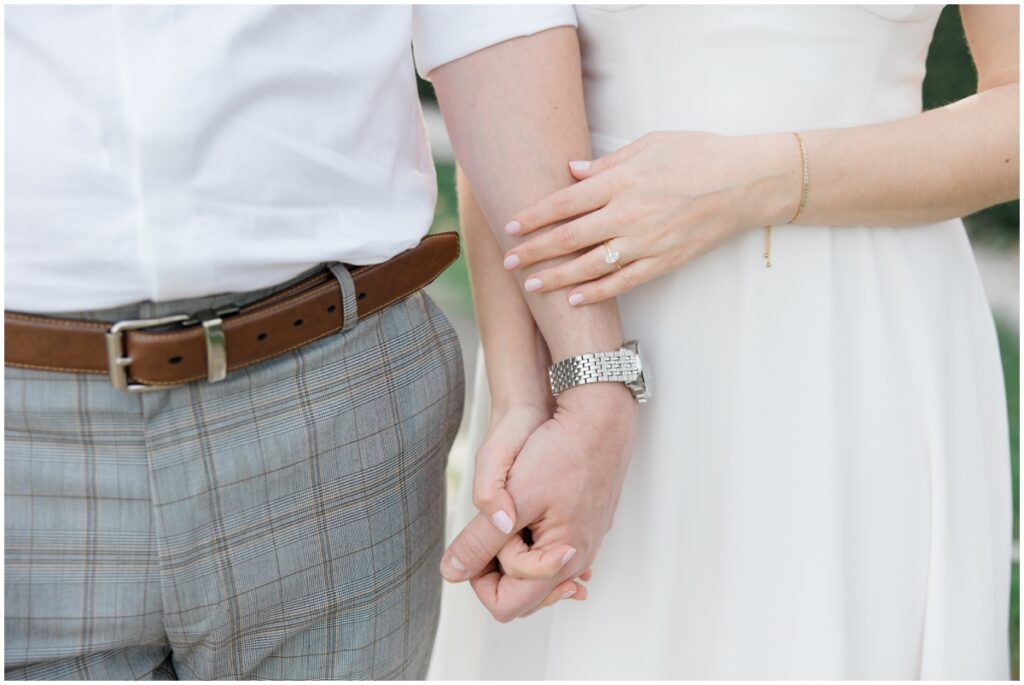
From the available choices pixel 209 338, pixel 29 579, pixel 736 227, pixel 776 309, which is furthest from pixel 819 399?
pixel 29 579

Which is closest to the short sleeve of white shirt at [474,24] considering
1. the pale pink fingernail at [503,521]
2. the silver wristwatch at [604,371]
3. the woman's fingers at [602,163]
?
the woman's fingers at [602,163]

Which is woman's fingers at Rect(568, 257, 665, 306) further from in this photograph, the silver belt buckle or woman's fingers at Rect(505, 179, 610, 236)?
the silver belt buckle

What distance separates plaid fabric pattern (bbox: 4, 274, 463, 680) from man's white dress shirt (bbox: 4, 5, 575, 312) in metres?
0.06

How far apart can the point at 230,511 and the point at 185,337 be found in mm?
200

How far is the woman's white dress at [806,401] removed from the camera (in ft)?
3.92

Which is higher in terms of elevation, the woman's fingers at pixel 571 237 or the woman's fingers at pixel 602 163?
the woman's fingers at pixel 602 163

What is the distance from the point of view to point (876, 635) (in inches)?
50.1

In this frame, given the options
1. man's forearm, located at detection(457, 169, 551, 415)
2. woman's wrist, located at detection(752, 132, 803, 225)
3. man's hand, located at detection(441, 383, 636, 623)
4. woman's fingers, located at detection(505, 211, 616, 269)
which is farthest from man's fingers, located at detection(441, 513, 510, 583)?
woman's wrist, located at detection(752, 132, 803, 225)

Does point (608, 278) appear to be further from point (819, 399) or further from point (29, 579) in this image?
point (29, 579)

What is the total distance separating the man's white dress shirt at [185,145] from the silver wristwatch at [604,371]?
0.27 meters

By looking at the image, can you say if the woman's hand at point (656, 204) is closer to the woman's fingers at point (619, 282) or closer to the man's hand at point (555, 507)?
the woman's fingers at point (619, 282)

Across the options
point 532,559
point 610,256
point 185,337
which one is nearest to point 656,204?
point 610,256

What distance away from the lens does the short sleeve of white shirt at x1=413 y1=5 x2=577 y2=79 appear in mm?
1147

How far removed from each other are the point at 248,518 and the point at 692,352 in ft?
1.86
